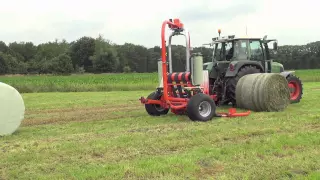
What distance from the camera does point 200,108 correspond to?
861 cm

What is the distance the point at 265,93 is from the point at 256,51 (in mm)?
2507

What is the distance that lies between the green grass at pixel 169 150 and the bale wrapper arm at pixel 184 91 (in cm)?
40

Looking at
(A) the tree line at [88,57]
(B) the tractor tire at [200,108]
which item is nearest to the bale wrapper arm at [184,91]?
(B) the tractor tire at [200,108]

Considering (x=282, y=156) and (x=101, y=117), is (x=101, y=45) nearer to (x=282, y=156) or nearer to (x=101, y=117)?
(x=101, y=117)

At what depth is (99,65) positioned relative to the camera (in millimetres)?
69688

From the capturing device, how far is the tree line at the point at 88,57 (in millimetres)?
50444

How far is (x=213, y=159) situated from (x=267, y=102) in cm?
499

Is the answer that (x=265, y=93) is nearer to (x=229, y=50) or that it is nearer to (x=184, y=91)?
(x=184, y=91)

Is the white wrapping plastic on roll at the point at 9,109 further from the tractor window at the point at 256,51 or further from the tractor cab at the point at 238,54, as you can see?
the tractor window at the point at 256,51

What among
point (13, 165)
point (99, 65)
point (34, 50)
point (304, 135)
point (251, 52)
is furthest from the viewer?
point (34, 50)

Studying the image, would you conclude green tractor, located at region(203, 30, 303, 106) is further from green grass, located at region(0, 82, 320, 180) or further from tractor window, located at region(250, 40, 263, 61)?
green grass, located at region(0, 82, 320, 180)

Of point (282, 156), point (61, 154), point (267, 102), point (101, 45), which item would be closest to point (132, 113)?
point (267, 102)

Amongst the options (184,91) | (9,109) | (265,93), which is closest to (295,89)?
(265,93)

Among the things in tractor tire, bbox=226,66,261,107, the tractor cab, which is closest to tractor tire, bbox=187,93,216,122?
tractor tire, bbox=226,66,261,107
